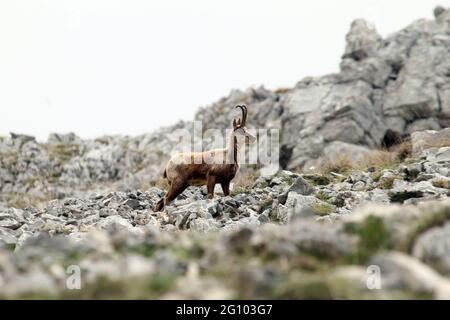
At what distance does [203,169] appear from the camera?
17.4 m

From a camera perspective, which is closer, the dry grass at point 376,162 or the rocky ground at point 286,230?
the rocky ground at point 286,230

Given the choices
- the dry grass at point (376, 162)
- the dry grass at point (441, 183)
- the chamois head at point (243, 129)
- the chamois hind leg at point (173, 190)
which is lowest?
the chamois hind leg at point (173, 190)

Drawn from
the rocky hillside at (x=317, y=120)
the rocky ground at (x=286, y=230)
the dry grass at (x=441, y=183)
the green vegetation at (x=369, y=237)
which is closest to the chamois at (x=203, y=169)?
the rocky ground at (x=286, y=230)

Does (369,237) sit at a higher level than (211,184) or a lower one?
lower

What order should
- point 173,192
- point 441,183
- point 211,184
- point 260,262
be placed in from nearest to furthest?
point 260,262 → point 441,183 → point 211,184 → point 173,192

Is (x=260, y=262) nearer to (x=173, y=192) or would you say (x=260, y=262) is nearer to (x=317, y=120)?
(x=173, y=192)

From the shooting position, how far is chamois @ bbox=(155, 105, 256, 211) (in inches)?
677

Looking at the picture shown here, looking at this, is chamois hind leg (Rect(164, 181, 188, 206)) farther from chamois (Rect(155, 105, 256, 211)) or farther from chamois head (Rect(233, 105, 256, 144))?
chamois head (Rect(233, 105, 256, 144))

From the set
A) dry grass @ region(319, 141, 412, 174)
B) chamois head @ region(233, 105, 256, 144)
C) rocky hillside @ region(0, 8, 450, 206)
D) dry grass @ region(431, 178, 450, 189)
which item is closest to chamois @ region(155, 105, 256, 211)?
chamois head @ region(233, 105, 256, 144)

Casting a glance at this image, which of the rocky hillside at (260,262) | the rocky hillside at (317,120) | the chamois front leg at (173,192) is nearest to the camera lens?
the rocky hillside at (260,262)

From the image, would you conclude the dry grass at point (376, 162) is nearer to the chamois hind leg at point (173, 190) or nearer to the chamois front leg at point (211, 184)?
the chamois front leg at point (211, 184)

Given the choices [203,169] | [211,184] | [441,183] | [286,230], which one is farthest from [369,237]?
[203,169]

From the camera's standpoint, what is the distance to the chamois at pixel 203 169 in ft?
56.4
